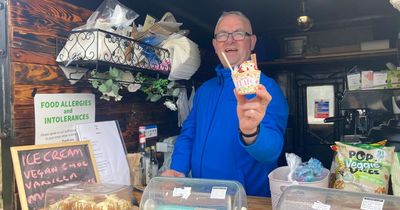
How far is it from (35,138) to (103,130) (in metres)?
0.44

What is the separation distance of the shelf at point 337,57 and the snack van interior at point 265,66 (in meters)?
0.01

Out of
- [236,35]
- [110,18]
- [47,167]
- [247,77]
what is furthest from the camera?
[236,35]

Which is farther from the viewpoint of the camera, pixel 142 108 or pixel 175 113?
pixel 175 113

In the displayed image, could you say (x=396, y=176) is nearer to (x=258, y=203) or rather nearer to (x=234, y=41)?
(x=258, y=203)

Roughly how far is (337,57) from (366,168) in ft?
9.72

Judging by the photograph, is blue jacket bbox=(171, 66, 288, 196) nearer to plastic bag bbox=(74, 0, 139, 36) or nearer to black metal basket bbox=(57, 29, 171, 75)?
black metal basket bbox=(57, 29, 171, 75)

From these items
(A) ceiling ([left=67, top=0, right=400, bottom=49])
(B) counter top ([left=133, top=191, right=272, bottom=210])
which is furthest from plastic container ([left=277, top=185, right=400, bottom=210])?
(A) ceiling ([left=67, top=0, right=400, bottom=49])

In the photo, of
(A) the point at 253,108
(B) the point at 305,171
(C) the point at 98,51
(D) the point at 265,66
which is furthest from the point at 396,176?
(D) the point at 265,66

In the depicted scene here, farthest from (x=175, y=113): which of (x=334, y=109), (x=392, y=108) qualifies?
(x=334, y=109)

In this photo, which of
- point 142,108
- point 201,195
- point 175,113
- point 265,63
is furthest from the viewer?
point 265,63

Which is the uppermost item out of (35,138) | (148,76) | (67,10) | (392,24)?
(392,24)

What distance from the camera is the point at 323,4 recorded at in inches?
140

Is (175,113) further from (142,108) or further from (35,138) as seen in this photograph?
(35,138)

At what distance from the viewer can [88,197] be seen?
4.16ft
